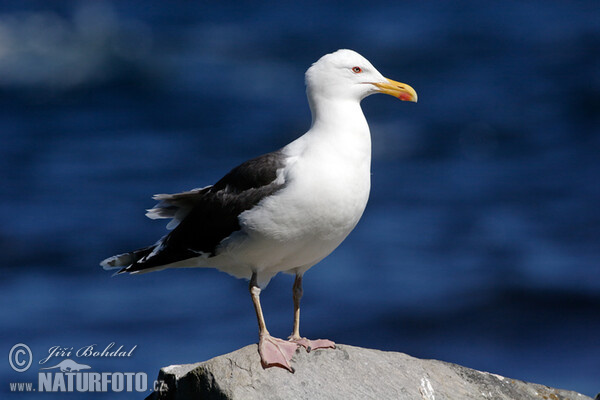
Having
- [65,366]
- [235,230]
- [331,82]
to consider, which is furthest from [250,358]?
[65,366]

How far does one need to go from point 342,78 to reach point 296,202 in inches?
46.4

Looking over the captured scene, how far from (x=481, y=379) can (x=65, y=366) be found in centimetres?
457

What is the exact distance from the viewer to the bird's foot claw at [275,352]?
6.32 metres

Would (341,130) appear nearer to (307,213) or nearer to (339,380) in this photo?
(307,213)

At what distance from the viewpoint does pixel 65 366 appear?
360 inches

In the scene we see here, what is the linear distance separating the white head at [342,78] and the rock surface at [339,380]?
79.4 inches

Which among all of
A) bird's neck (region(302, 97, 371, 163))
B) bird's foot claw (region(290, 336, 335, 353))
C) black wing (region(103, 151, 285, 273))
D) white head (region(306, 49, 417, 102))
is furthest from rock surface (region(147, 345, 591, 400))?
white head (region(306, 49, 417, 102))

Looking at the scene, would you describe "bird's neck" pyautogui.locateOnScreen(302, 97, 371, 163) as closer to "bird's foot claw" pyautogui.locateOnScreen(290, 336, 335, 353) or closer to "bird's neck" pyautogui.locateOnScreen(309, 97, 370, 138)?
"bird's neck" pyautogui.locateOnScreen(309, 97, 370, 138)

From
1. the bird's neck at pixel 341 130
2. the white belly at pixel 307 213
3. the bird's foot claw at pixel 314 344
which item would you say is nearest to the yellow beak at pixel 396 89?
the bird's neck at pixel 341 130

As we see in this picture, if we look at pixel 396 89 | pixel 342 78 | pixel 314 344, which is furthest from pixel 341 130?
pixel 314 344

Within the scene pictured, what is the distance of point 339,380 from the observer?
20.8 feet

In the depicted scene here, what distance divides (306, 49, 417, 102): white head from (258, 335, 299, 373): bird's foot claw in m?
1.96

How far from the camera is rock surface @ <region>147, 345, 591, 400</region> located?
616 centimetres

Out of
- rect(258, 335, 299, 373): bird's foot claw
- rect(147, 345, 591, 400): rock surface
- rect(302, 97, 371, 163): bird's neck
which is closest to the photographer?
rect(147, 345, 591, 400): rock surface
